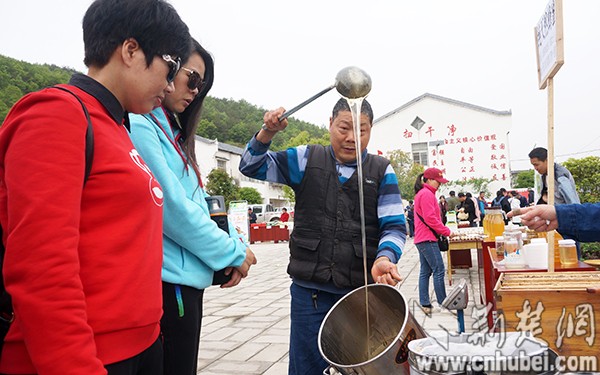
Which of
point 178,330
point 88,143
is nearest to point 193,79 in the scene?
point 88,143

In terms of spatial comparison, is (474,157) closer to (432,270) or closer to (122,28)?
(432,270)

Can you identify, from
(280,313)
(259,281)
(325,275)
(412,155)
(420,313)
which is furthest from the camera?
(412,155)

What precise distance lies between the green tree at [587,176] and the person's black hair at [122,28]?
1029 centimetres

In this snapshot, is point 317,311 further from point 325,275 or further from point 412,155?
point 412,155

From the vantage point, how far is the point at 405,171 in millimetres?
33406

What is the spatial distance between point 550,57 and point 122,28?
245cm

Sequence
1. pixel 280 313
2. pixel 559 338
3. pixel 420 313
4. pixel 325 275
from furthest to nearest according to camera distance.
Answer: pixel 280 313 < pixel 325 275 < pixel 559 338 < pixel 420 313

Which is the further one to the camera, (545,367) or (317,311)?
(317,311)

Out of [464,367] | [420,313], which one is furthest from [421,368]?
[420,313]

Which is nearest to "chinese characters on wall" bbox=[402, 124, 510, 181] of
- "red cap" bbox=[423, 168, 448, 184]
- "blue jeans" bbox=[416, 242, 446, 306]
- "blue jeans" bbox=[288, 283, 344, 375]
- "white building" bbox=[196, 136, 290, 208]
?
A: "white building" bbox=[196, 136, 290, 208]

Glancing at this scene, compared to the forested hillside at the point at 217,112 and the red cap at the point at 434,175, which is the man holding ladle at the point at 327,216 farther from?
the forested hillside at the point at 217,112

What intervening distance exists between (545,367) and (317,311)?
135 cm

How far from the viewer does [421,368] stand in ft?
3.39

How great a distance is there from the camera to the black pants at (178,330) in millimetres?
1700
